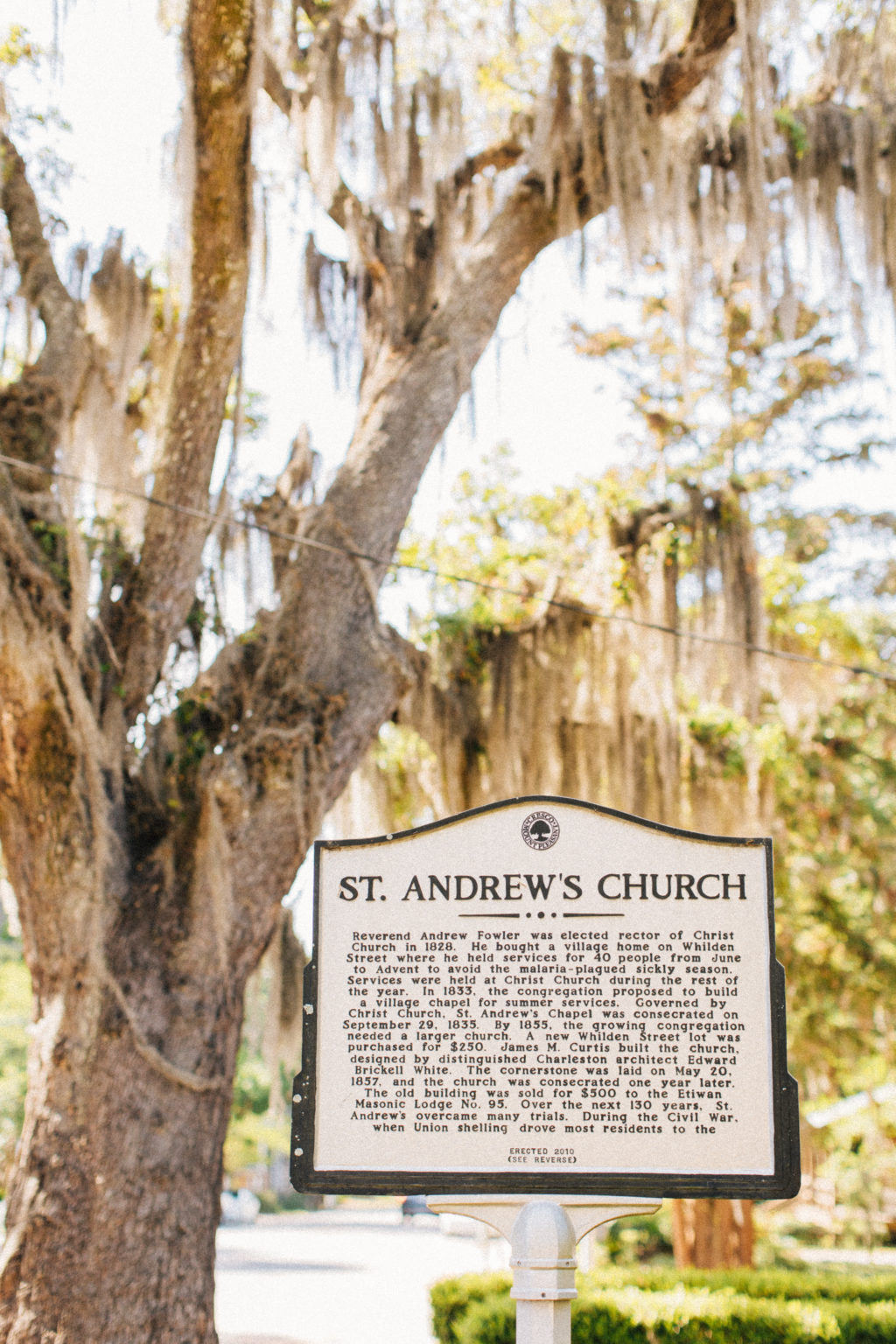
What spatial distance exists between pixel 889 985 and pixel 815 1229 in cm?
1151

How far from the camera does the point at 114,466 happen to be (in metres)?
6.52

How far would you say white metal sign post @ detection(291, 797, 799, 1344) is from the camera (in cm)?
302

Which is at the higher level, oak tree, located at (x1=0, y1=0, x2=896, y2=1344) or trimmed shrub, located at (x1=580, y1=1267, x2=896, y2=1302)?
oak tree, located at (x1=0, y1=0, x2=896, y2=1344)

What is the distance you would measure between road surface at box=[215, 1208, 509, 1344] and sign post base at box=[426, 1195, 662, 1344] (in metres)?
7.51

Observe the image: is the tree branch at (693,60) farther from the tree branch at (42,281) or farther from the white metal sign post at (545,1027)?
the white metal sign post at (545,1027)

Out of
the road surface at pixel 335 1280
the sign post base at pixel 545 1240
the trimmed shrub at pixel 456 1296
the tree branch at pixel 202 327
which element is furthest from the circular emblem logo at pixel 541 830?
the road surface at pixel 335 1280

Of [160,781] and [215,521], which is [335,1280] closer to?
[160,781]

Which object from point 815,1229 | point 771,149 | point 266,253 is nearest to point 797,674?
point 771,149

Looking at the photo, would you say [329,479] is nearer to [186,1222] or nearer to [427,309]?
[427,309]

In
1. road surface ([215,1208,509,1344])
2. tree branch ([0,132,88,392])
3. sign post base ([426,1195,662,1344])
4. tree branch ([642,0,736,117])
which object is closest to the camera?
sign post base ([426,1195,662,1344])

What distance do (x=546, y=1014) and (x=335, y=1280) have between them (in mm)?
14313

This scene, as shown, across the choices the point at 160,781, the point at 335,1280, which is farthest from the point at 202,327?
the point at 335,1280

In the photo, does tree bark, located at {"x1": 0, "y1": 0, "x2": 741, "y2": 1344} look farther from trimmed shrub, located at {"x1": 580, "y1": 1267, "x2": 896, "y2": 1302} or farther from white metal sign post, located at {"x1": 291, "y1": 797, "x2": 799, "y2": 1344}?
trimmed shrub, located at {"x1": 580, "y1": 1267, "x2": 896, "y2": 1302}

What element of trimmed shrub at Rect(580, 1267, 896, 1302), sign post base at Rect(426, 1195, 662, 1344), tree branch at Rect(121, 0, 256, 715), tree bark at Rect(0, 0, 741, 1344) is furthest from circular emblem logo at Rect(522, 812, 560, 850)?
trimmed shrub at Rect(580, 1267, 896, 1302)
